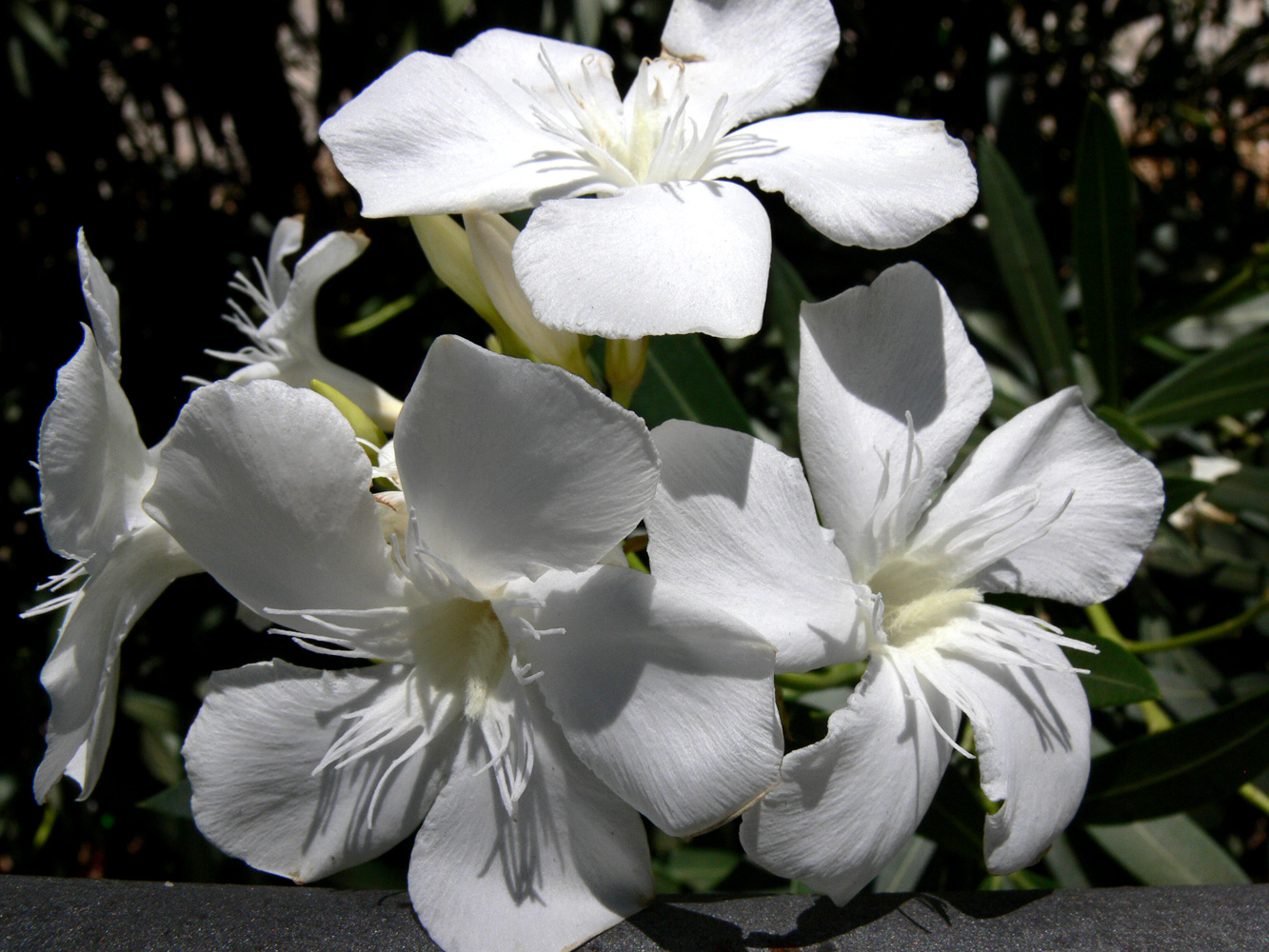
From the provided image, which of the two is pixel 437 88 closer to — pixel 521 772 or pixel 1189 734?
pixel 521 772

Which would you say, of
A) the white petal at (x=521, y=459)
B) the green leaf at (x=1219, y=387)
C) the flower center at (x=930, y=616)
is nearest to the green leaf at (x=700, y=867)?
the flower center at (x=930, y=616)

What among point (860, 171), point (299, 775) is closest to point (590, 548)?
point (299, 775)

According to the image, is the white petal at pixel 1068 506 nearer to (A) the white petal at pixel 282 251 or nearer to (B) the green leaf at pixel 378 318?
(A) the white petal at pixel 282 251

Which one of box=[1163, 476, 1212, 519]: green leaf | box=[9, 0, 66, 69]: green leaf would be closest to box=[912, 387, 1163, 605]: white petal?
box=[1163, 476, 1212, 519]: green leaf

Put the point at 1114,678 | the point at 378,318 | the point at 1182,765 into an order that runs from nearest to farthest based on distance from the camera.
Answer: the point at 1114,678 < the point at 1182,765 < the point at 378,318

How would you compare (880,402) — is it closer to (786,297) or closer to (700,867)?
(786,297)
